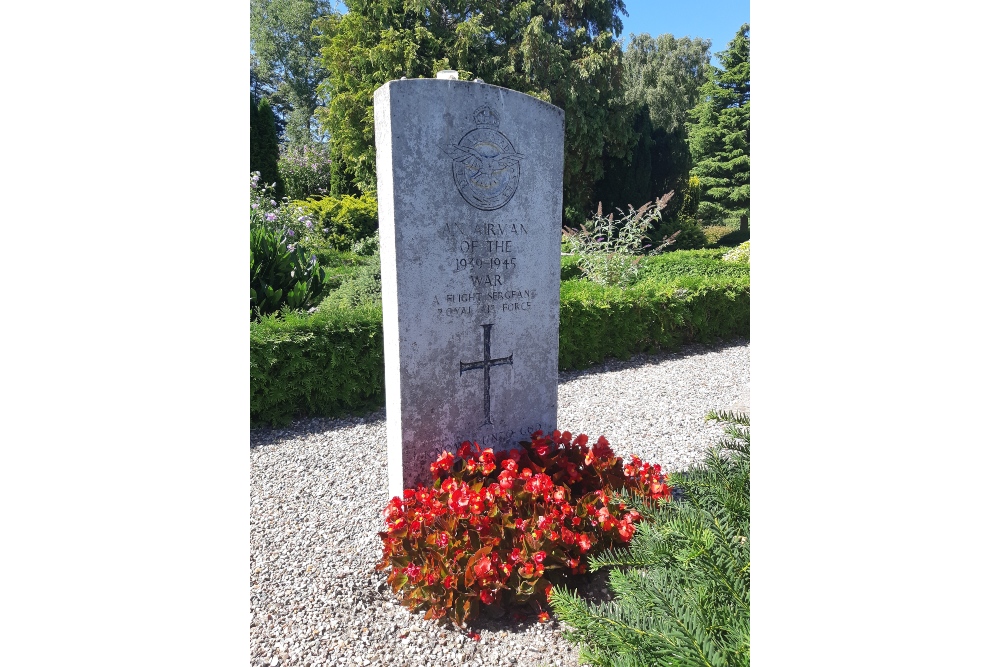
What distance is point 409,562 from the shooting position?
2.51 meters

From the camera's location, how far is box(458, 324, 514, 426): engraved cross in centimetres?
292

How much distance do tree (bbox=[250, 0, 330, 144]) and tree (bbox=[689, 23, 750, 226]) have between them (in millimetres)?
14494

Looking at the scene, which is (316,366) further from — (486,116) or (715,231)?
(715,231)

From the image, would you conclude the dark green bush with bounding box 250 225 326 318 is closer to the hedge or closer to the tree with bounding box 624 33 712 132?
the hedge

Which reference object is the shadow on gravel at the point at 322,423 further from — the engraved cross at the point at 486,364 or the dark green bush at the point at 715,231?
the dark green bush at the point at 715,231

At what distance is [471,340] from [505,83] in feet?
44.6

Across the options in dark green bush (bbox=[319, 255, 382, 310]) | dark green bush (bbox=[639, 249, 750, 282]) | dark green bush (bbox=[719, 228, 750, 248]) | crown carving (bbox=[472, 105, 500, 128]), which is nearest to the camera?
crown carving (bbox=[472, 105, 500, 128])

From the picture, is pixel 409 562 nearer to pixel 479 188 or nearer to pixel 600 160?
pixel 479 188

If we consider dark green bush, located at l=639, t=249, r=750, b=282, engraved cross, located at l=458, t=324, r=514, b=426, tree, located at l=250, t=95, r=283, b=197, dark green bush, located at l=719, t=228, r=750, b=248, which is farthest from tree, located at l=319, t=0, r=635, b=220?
engraved cross, located at l=458, t=324, r=514, b=426

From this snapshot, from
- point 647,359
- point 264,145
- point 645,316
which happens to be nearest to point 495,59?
point 264,145

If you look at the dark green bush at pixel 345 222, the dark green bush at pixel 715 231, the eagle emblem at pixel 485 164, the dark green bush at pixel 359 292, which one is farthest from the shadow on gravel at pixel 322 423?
→ the dark green bush at pixel 715 231

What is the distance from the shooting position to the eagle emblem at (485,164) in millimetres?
2701

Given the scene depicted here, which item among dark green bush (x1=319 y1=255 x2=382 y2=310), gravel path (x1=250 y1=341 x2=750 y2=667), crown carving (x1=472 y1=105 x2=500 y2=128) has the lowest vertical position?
gravel path (x1=250 y1=341 x2=750 y2=667)
